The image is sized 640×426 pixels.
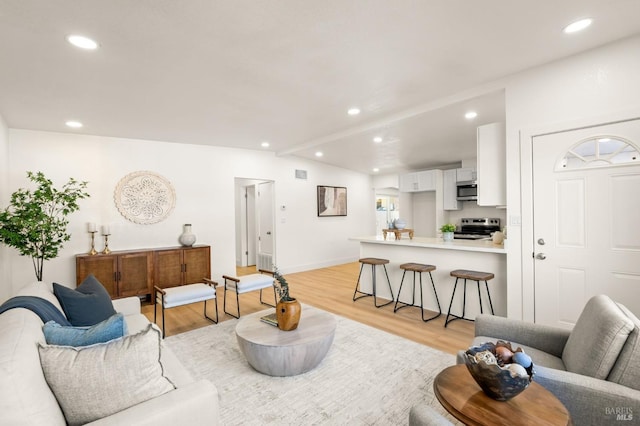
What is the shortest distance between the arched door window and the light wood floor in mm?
1982

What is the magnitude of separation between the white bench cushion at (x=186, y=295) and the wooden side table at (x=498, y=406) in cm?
290

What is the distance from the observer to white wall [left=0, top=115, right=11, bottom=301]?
3566 millimetres

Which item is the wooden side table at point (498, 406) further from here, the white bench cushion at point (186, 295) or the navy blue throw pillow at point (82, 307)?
the white bench cushion at point (186, 295)

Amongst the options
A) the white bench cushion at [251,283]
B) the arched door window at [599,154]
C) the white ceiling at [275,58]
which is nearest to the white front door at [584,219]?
the arched door window at [599,154]

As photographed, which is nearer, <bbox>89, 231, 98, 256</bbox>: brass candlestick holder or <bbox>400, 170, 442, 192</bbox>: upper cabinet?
<bbox>89, 231, 98, 256</bbox>: brass candlestick holder

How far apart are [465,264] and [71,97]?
4.83 metres

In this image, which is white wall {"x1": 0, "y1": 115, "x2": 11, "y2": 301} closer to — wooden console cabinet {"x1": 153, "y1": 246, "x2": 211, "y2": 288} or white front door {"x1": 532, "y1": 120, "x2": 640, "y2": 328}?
wooden console cabinet {"x1": 153, "y1": 246, "x2": 211, "y2": 288}

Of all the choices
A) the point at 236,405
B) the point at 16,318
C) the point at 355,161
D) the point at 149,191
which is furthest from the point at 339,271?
the point at 16,318

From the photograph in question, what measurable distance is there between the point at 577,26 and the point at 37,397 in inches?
148

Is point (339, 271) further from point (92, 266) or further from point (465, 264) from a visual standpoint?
point (92, 266)

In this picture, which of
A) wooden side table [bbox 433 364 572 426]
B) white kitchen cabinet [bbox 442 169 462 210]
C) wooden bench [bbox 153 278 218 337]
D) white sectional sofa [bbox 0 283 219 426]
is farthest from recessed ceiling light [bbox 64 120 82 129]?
white kitchen cabinet [bbox 442 169 462 210]

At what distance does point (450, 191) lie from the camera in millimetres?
6949

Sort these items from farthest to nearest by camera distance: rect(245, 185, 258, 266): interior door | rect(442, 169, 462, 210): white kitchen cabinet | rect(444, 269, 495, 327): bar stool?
rect(245, 185, 258, 266): interior door → rect(442, 169, 462, 210): white kitchen cabinet → rect(444, 269, 495, 327): bar stool

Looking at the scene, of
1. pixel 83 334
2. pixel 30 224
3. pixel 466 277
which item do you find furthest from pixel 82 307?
pixel 466 277
